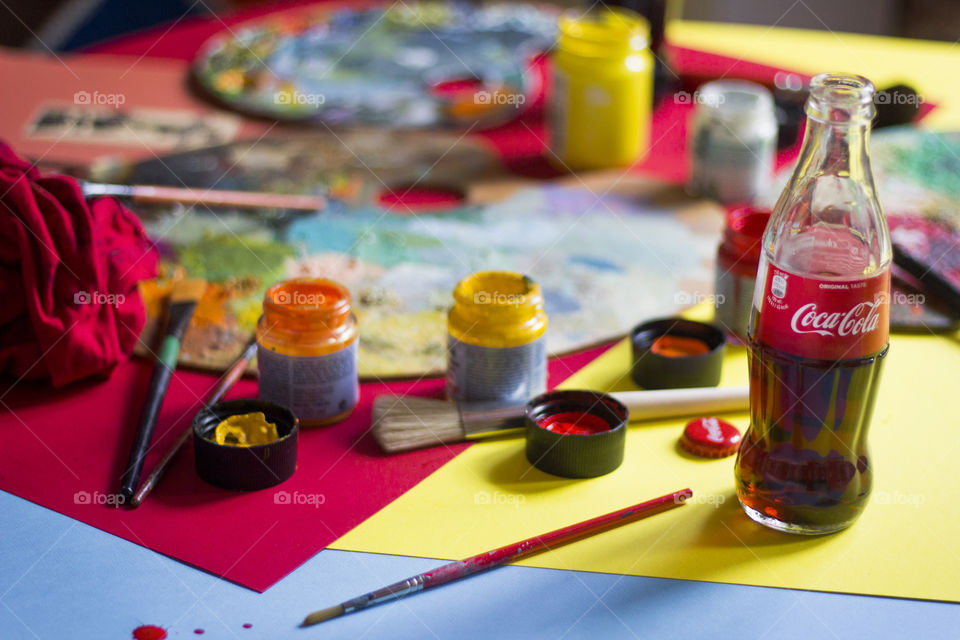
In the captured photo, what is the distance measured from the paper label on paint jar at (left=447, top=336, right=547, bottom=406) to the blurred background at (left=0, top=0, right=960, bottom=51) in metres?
1.43

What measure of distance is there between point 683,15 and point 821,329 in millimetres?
2780

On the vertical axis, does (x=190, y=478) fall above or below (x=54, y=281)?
below

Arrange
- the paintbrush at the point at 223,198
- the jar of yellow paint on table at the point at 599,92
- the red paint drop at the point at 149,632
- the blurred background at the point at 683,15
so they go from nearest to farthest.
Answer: the red paint drop at the point at 149,632 → the paintbrush at the point at 223,198 → the jar of yellow paint on table at the point at 599,92 → the blurred background at the point at 683,15

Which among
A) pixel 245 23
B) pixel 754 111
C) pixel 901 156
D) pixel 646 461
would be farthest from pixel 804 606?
pixel 245 23

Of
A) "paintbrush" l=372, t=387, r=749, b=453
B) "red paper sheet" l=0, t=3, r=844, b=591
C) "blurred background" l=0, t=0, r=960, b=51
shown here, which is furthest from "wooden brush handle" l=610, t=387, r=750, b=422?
"blurred background" l=0, t=0, r=960, b=51

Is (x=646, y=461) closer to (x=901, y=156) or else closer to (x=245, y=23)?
(x=901, y=156)

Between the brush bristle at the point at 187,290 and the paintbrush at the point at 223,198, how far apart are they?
8.2 inches

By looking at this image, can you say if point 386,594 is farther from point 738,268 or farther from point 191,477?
point 738,268

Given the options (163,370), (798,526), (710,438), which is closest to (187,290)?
(163,370)

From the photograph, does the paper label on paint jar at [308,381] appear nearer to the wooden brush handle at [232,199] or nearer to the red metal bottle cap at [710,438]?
the red metal bottle cap at [710,438]

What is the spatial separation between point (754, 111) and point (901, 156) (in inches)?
11.0

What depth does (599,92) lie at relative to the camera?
5.52ft

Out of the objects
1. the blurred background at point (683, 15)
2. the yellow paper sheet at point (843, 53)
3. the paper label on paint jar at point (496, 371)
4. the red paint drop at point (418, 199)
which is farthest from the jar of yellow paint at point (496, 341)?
the blurred background at point (683, 15)

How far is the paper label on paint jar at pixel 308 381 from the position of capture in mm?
1057
